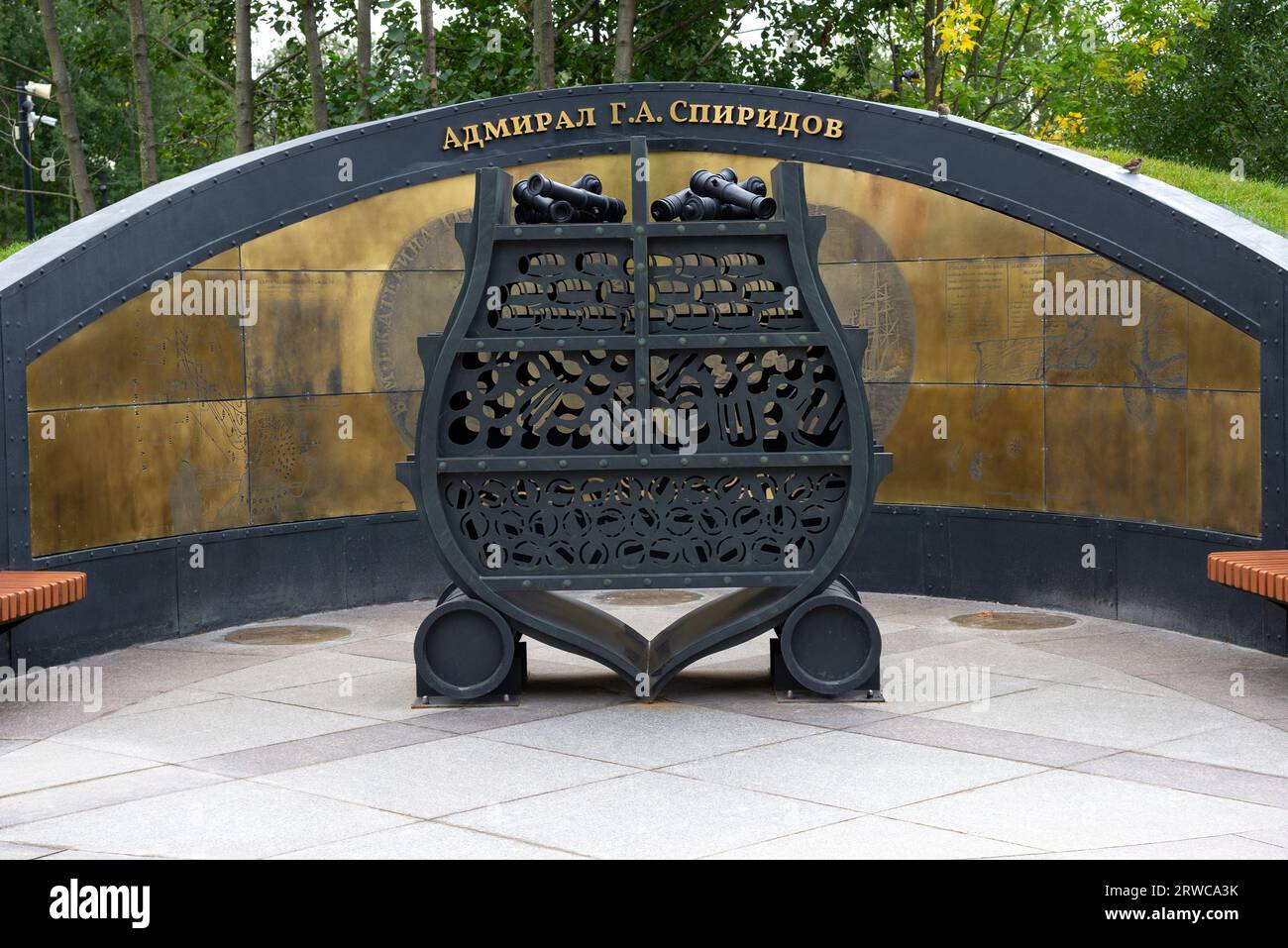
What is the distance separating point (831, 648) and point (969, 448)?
12.3 feet

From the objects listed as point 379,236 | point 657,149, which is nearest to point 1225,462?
point 657,149

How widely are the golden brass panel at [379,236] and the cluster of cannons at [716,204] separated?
3.71 metres

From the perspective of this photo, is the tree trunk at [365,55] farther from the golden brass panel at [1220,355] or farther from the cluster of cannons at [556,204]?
the golden brass panel at [1220,355]

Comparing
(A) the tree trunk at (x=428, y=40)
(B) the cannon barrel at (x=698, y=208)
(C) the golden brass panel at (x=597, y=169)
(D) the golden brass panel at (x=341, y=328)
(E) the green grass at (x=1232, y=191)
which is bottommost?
(D) the golden brass panel at (x=341, y=328)

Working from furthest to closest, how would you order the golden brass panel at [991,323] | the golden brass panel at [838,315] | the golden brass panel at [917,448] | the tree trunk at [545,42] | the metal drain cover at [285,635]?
the tree trunk at [545,42], the golden brass panel at [917,448], the golden brass panel at [991,323], the metal drain cover at [285,635], the golden brass panel at [838,315]

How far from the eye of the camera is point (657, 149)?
39.7 ft

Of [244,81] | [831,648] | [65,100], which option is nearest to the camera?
[831,648]

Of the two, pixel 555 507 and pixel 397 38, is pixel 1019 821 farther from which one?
pixel 397 38

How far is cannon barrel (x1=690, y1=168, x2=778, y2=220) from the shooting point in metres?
8.20

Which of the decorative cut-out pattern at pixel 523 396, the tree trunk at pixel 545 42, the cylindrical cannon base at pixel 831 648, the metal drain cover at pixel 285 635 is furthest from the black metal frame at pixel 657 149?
the tree trunk at pixel 545 42

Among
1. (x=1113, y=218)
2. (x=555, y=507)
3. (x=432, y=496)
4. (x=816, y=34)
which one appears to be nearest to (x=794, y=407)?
(x=555, y=507)

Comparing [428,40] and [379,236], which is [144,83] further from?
[379,236]

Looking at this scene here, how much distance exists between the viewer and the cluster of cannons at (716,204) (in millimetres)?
8227

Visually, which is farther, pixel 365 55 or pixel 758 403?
pixel 365 55
